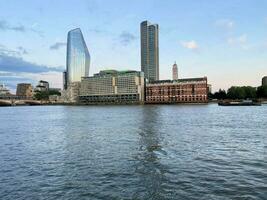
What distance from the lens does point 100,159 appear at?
23828 mm

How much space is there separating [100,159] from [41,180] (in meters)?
6.17

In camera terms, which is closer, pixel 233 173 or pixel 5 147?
pixel 233 173

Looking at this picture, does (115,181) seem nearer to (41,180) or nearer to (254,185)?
(41,180)

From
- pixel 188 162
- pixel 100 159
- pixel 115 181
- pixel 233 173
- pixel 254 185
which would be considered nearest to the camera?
pixel 254 185

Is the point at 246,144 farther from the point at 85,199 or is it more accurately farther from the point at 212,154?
the point at 85,199

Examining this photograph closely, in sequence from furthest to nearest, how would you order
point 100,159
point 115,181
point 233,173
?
point 100,159
point 233,173
point 115,181

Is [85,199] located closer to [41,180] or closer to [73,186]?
[73,186]

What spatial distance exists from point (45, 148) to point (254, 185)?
64.6ft

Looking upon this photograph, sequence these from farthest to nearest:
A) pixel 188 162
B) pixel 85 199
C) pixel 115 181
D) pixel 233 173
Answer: pixel 188 162 < pixel 233 173 < pixel 115 181 < pixel 85 199

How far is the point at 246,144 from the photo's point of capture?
3009cm

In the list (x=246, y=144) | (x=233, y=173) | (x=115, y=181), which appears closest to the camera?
(x=115, y=181)

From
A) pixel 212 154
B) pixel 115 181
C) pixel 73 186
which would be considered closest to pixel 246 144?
pixel 212 154

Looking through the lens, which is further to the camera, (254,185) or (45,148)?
(45,148)

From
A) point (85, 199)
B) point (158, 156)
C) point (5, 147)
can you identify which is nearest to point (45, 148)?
point (5, 147)
